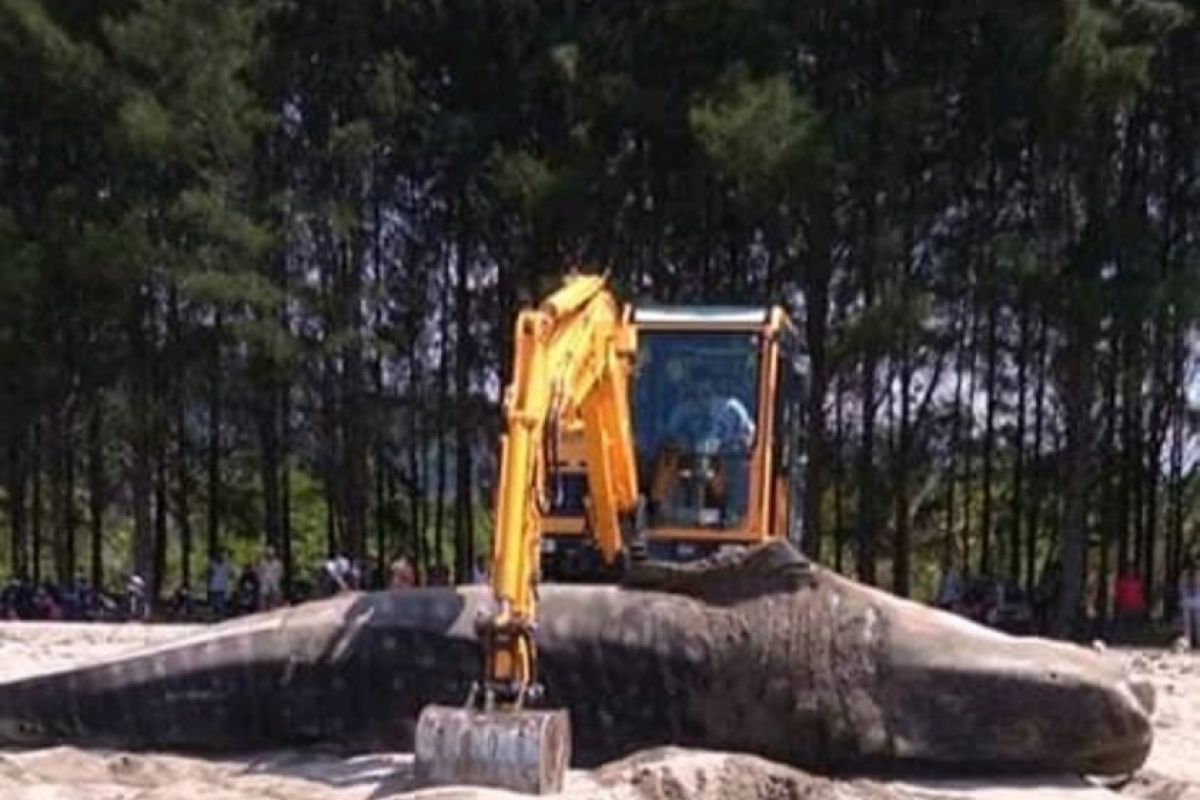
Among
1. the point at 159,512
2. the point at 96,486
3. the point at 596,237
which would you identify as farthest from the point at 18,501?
the point at 596,237

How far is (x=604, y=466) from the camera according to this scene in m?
17.3

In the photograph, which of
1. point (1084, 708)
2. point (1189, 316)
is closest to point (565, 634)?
point (1084, 708)

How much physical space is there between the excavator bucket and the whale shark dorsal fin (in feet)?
9.34

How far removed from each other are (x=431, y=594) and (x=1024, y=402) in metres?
23.4

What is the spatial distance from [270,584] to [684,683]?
1956 cm

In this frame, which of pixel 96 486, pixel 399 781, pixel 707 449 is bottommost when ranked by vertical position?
pixel 399 781

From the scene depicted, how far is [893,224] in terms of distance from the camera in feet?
120

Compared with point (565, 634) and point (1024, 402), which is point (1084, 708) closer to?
point (565, 634)

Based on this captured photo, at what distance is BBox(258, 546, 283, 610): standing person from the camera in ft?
113

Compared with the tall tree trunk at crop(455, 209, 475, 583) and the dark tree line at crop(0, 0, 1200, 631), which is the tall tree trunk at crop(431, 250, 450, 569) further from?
the tall tree trunk at crop(455, 209, 475, 583)

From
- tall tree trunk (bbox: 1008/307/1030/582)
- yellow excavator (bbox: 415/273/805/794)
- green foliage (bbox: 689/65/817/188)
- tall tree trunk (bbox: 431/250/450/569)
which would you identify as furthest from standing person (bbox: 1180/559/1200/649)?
tall tree trunk (bbox: 431/250/450/569)

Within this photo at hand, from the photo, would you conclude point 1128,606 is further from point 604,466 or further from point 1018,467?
point 604,466

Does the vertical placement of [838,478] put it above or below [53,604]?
above

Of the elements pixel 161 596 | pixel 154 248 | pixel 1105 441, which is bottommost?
pixel 161 596
